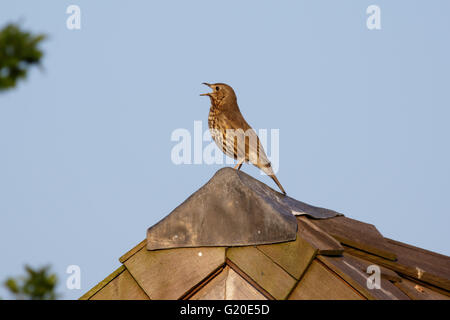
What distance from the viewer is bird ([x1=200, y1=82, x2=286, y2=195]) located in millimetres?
7258

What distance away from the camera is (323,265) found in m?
4.21

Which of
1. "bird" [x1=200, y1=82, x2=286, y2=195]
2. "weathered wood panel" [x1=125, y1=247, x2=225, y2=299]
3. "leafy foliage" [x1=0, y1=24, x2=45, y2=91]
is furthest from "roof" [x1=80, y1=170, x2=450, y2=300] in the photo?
"leafy foliage" [x1=0, y1=24, x2=45, y2=91]

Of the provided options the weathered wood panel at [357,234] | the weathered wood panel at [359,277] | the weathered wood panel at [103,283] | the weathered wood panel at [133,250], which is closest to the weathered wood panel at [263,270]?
the weathered wood panel at [359,277]

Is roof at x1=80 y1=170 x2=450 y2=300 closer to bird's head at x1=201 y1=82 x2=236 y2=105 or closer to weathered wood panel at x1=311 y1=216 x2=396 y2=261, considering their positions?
weathered wood panel at x1=311 y1=216 x2=396 y2=261

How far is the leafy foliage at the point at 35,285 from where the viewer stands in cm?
186

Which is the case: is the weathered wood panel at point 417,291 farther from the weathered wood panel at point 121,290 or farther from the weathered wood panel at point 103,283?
the weathered wood panel at point 103,283

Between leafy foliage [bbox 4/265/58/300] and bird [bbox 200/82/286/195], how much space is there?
5039 millimetres

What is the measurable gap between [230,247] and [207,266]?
8.1 inches

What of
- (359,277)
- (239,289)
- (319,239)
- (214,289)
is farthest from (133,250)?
(359,277)

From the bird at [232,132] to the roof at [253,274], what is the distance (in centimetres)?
223

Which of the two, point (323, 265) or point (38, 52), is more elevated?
point (38, 52)

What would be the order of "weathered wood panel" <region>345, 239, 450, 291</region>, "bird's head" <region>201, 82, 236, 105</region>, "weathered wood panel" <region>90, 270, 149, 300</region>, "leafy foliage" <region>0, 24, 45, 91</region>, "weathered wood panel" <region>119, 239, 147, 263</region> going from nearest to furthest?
1. "leafy foliage" <region>0, 24, 45, 91</region>
2. "weathered wood panel" <region>90, 270, 149, 300</region>
3. "weathered wood panel" <region>119, 239, 147, 263</region>
4. "weathered wood panel" <region>345, 239, 450, 291</region>
5. "bird's head" <region>201, 82, 236, 105</region>
